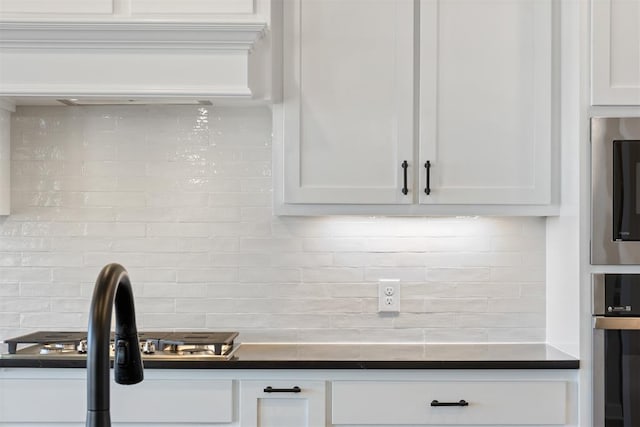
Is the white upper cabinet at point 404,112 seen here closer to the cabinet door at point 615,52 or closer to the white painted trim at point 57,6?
the cabinet door at point 615,52

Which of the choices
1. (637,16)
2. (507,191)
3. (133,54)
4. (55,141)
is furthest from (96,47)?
(637,16)

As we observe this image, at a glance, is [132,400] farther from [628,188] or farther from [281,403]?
[628,188]

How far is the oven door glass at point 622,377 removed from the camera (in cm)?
241

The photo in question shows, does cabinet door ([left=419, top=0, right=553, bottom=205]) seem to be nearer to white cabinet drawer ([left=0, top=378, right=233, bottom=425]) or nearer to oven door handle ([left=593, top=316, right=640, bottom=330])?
oven door handle ([left=593, top=316, right=640, bottom=330])

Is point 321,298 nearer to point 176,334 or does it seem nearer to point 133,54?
point 176,334

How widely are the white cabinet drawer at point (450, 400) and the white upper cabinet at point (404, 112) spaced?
63 cm

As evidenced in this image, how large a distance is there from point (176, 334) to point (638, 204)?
5.60 ft

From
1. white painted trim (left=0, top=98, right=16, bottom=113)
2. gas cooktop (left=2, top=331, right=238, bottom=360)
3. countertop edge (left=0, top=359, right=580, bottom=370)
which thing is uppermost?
white painted trim (left=0, top=98, right=16, bottom=113)

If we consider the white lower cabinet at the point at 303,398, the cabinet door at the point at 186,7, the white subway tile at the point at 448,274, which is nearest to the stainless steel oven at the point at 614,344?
the white lower cabinet at the point at 303,398

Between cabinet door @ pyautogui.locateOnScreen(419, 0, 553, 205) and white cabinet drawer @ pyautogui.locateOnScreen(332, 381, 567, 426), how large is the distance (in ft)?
2.12

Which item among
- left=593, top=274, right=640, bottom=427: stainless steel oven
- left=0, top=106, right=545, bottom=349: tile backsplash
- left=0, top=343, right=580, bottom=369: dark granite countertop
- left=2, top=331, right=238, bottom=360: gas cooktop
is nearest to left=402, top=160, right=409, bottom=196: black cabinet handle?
left=0, top=106, right=545, bottom=349: tile backsplash

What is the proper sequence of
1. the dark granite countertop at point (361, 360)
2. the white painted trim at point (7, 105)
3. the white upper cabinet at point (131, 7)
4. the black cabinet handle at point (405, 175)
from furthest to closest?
the white painted trim at point (7, 105) < the black cabinet handle at point (405, 175) < the white upper cabinet at point (131, 7) < the dark granite countertop at point (361, 360)

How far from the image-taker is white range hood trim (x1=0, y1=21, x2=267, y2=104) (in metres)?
2.47

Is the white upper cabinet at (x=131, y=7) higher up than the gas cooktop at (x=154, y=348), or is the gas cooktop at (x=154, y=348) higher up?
the white upper cabinet at (x=131, y=7)
